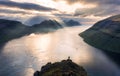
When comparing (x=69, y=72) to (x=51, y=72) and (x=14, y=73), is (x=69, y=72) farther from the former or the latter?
(x=14, y=73)

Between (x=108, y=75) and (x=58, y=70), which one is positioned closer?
(x=58, y=70)

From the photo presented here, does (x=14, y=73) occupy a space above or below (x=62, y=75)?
below

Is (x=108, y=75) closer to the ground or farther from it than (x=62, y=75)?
closer to the ground

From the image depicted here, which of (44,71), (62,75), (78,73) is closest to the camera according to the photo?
(62,75)

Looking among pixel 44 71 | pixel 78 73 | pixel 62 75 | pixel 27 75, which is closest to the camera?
pixel 62 75

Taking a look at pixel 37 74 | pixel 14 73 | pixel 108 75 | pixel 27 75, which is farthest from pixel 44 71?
pixel 108 75

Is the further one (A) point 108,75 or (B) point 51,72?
(A) point 108,75

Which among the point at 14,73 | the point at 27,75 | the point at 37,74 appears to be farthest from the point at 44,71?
the point at 14,73

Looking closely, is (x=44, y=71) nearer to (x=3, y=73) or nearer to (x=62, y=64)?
(x=62, y=64)

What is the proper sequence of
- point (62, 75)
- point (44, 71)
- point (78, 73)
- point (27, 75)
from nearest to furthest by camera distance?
point (62, 75) → point (78, 73) → point (44, 71) → point (27, 75)
